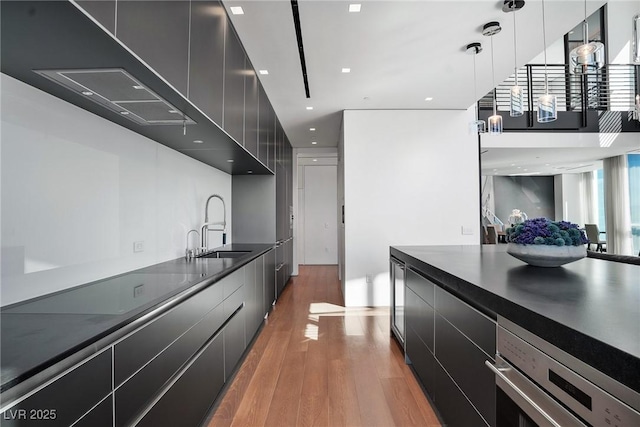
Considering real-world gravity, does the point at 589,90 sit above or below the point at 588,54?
above

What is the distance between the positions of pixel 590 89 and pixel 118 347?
813 centimetres

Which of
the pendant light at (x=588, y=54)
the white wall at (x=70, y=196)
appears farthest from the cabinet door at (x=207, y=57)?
the pendant light at (x=588, y=54)

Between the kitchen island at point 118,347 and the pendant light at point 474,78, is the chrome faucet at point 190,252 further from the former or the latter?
the pendant light at point 474,78

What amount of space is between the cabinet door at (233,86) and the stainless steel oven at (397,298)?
1.83 metres

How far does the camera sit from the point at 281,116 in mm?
4859

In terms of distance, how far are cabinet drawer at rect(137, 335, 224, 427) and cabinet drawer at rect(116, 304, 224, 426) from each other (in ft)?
0.21

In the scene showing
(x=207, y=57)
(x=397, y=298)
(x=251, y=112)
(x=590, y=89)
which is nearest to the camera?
(x=207, y=57)

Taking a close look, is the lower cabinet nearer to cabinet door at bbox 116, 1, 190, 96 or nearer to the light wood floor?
the light wood floor

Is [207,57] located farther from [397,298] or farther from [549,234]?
[397,298]

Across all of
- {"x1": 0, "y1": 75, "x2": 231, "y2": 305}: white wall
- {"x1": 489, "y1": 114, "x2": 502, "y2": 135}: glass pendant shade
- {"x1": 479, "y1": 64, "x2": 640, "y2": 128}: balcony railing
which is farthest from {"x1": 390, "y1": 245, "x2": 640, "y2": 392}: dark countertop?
{"x1": 479, "y1": 64, "x2": 640, "y2": 128}: balcony railing

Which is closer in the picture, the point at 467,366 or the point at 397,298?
the point at 467,366

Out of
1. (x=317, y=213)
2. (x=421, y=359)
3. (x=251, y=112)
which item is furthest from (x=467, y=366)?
(x=317, y=213)

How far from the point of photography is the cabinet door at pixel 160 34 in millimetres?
1139

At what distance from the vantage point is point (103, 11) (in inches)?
39.4
